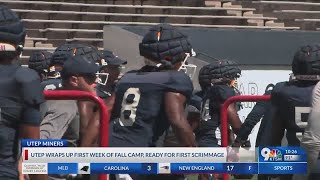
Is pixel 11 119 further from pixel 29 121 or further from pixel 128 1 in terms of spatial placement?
pixel 128 1

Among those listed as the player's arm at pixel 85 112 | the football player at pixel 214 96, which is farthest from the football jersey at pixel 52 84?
the football player at pixel 214 96

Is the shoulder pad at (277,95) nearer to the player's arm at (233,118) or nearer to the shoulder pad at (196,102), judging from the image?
the player's arm at (233,118)

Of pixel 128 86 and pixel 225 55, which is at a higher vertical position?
pixel 128 86

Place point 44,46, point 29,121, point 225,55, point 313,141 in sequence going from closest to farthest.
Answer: point 29,121 < point 313,141 < point 225,55 < point 44,46

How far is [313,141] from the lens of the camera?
5.68 m

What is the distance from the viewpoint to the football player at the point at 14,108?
15.5 ft

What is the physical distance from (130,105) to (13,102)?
1.40 m

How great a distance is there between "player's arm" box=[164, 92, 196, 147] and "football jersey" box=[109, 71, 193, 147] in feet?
0.13

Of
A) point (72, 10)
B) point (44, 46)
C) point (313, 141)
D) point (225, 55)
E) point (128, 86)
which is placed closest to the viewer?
point (313, 141)

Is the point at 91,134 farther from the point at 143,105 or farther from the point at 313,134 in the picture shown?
the point at 313,134

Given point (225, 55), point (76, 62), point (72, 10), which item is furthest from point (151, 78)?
point (72, 10)

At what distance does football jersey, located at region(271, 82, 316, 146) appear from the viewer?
5797mm

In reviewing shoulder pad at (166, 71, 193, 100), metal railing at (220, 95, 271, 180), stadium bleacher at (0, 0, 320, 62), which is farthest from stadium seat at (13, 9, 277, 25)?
shoulder pad at (166, 71, 193, 100)

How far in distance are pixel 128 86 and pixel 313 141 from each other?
1.23 metres
